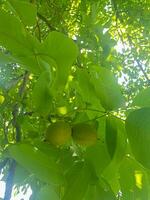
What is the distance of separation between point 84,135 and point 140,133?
0.18m

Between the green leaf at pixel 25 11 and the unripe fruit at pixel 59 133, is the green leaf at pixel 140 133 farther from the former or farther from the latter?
the green leaf at pixel 25 11

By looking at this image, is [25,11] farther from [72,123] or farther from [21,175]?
[21,175]

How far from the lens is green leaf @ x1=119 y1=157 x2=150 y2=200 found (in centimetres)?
130

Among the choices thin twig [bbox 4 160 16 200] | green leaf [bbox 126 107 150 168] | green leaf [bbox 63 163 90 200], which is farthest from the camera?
thin twig [bbox 4 160 16 200]

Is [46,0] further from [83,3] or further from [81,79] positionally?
[81,79]

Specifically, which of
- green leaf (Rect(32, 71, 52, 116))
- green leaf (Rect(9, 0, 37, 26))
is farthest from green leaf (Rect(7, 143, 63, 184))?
green leaf (Rect(9, 0, 37, 26))

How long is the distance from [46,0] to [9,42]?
1.82 m

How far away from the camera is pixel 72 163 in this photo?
4.25ft

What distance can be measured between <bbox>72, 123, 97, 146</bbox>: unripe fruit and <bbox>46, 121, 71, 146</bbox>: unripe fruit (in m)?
0.02

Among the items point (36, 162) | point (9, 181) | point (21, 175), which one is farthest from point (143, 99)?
point (9, 181)

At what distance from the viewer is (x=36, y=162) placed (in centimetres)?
115

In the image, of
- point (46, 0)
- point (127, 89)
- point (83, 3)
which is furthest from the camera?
point (127, 89)

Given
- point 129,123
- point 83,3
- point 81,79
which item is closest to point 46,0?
point 83,3

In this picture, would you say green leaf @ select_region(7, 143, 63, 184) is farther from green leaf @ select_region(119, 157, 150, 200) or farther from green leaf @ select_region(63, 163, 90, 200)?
green leaf @ select_region(119, 157, 150, 200)
